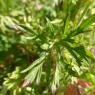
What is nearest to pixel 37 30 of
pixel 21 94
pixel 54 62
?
pixel 54 62

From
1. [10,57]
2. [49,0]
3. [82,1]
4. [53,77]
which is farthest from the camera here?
[49,0]

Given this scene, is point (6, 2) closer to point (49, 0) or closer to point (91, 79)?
point (49, 0)

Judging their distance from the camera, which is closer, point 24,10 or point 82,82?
point 82,82

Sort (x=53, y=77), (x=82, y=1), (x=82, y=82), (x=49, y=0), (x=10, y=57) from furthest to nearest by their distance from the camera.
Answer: (x=49, y=0) → (x=10, y=57) → (x=82, y=1) → (x=82, y=82) → (x=53, y=77)

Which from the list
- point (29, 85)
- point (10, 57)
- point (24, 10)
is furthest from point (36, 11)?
point (29, 85)

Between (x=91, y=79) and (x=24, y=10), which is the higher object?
(x=24, y=10)

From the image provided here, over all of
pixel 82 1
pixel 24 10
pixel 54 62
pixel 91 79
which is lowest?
pixel 91 79

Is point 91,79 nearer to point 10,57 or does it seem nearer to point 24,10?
point 10,57
